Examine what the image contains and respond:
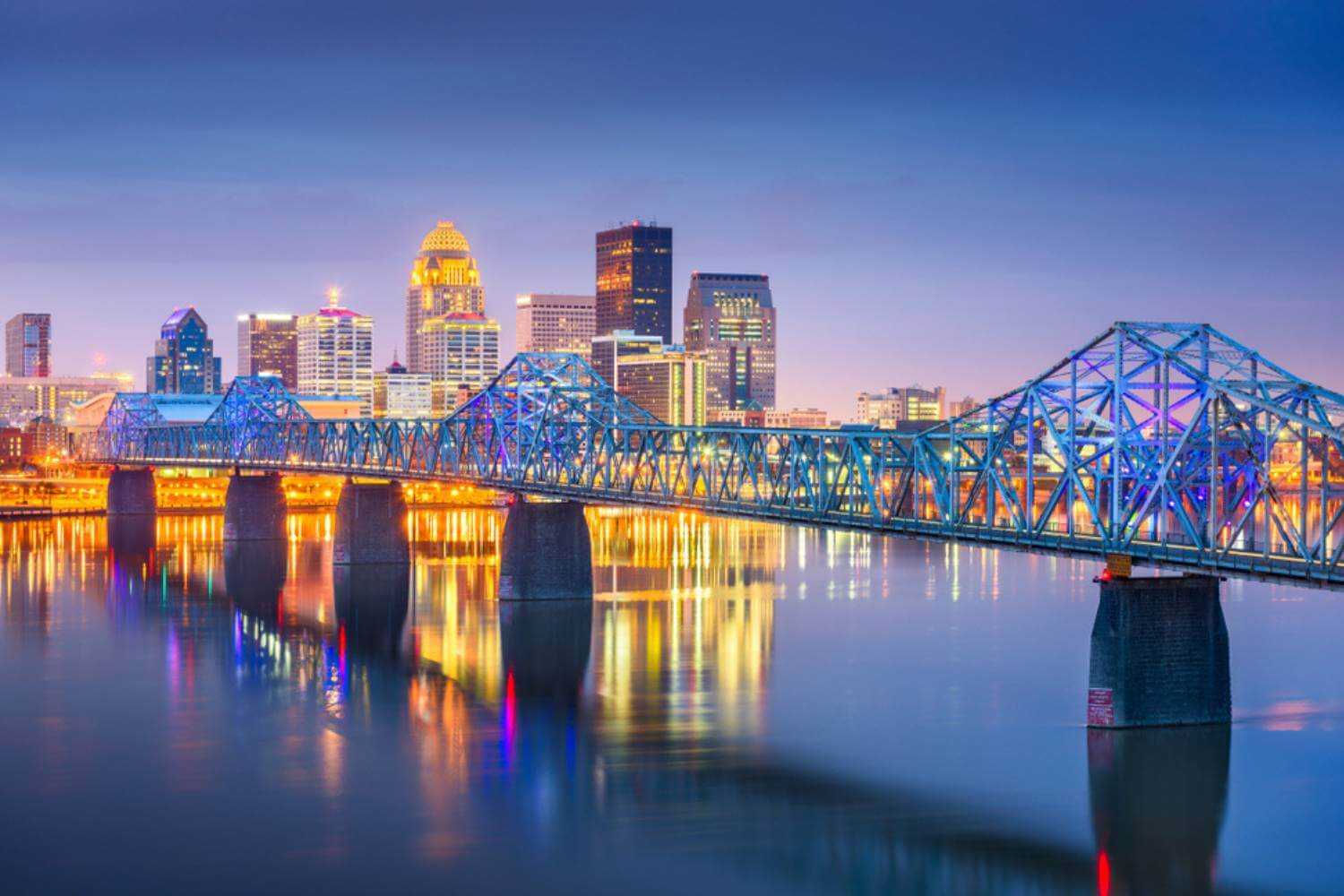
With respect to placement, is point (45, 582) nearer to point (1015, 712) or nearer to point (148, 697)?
point (148, 697)

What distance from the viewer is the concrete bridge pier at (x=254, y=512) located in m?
149

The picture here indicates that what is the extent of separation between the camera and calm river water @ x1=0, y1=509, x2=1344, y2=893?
4806 cm

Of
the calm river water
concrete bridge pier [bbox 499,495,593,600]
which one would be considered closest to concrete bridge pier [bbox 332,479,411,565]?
the calm river water

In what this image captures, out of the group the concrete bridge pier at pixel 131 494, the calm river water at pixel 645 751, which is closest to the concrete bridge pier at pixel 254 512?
the concrete bridge pier at pixel 131 494

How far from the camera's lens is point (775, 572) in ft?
398

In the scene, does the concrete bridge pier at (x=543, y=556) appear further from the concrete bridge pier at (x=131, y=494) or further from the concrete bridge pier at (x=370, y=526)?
the concrete bridge pier at (x=131, y=494)

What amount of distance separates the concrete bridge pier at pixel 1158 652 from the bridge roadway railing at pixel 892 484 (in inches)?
54.0

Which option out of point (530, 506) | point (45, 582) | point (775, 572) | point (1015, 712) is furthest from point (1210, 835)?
point (45, 582)

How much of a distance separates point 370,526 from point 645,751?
217ft

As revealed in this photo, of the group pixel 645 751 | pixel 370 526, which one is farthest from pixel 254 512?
pixel 645 751

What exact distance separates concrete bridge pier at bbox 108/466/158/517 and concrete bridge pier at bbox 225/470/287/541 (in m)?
37.3

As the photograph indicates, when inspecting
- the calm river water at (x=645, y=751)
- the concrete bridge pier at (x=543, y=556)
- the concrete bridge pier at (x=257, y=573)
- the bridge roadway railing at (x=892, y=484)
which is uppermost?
the bridge roadway railing at (x=892, y=484)

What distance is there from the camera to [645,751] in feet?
199

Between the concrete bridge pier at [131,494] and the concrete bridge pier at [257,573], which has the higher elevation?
the concrete bridge pier at [131,494]
